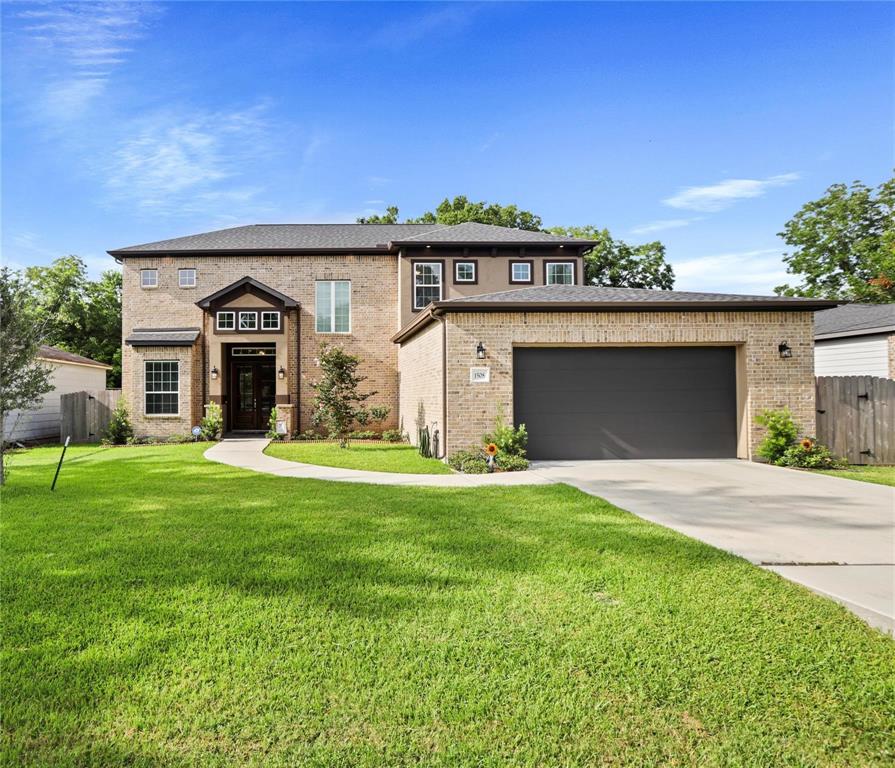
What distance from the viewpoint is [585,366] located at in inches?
457

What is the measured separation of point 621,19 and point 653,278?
23.2m

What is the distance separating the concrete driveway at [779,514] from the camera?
4.25 meters

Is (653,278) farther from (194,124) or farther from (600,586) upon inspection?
(600,586)

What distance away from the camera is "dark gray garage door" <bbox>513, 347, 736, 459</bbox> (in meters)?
11.5

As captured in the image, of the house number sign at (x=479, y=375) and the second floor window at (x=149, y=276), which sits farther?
the second floor window at (x=149, y=276)

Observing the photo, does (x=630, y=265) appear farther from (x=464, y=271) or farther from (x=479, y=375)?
(x=479, y=375)

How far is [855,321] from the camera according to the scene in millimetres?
16281

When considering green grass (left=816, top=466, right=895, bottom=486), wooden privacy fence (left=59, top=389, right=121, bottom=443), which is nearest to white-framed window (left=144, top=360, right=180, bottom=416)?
wooden privacy fence (left=59, top=389, right=121, bottom=443)

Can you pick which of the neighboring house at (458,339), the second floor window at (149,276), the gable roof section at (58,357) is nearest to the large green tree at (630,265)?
the neighboring house at (458,339)

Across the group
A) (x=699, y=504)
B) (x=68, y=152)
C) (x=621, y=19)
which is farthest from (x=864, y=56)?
(x=68, y=152)

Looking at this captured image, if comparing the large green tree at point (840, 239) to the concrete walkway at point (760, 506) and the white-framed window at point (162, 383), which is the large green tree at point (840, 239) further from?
the white-framed window at point (162, 383)

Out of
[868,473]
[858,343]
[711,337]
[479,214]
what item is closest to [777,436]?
[868,473]

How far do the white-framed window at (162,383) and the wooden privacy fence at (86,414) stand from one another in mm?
1543

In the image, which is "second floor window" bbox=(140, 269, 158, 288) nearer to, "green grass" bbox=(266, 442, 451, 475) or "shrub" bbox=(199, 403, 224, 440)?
"shrub" bbox=(199, 403, 224, 440)
